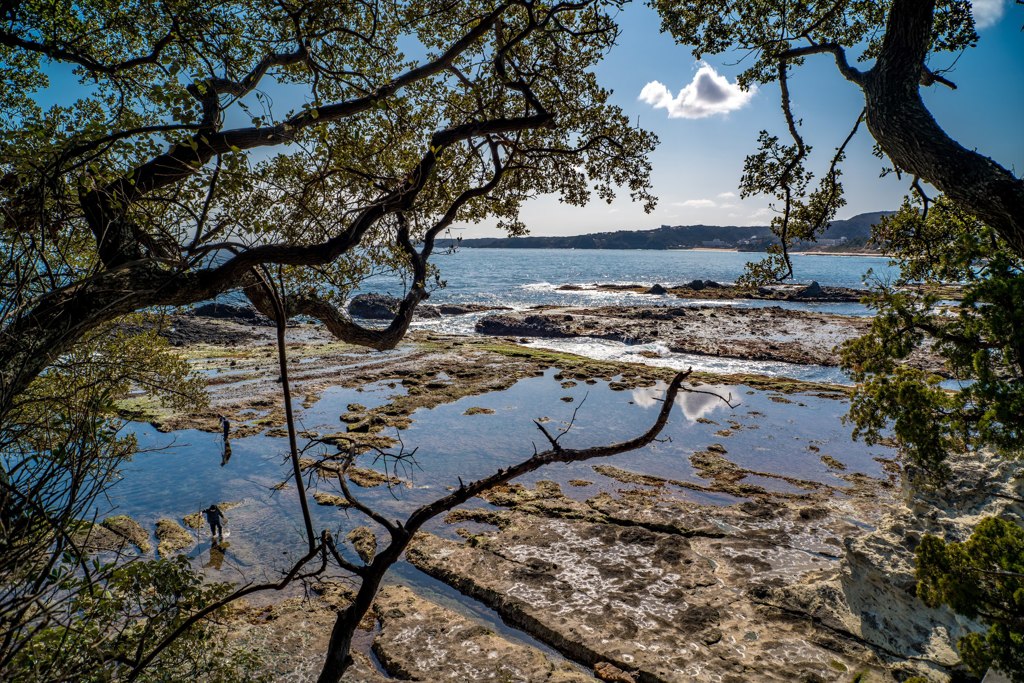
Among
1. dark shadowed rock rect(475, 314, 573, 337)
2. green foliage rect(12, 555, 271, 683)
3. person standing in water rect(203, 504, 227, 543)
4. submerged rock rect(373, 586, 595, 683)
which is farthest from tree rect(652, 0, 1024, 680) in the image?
dark shadowed rock rect(475, 314, 573, 337)

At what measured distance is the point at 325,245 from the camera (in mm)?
5656

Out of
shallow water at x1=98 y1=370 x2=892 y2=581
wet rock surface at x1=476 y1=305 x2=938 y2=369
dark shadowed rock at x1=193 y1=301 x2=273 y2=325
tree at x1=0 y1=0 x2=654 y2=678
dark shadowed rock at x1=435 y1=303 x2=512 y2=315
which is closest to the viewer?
tree at x1=0 y1=0 x2=654 y2=678

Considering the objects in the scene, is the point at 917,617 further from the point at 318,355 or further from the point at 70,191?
the point at 318,355


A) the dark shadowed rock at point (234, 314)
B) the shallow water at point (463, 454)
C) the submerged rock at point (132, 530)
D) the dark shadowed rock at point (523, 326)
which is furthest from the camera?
the dark shadowed rock at point (234, 314)

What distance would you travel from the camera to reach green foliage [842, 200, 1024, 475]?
591 cm

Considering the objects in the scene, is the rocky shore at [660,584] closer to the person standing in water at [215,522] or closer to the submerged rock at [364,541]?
the submerged rock at [364,541]

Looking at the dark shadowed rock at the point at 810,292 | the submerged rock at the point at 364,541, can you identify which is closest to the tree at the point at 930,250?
the submerged rock at the point at 364,541

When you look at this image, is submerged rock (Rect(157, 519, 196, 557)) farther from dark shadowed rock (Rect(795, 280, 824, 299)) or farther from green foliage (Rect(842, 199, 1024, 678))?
dark shadowed rock (Rect(795, 280, 824, 299))

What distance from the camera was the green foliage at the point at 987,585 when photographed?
14.2ft

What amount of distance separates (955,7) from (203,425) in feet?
85.1

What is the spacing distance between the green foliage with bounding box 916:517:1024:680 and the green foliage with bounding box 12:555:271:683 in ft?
23.6

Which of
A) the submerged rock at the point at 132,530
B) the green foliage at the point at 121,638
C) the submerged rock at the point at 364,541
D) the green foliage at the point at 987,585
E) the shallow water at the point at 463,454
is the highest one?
the green foliage at the point at 987,585

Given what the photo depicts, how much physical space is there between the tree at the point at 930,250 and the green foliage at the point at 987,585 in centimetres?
1

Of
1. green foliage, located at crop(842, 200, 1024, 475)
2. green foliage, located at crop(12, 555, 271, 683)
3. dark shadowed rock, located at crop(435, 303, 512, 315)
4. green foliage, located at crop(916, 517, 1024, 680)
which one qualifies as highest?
green foliage, located at crop(842, 200, 1024, 475)
